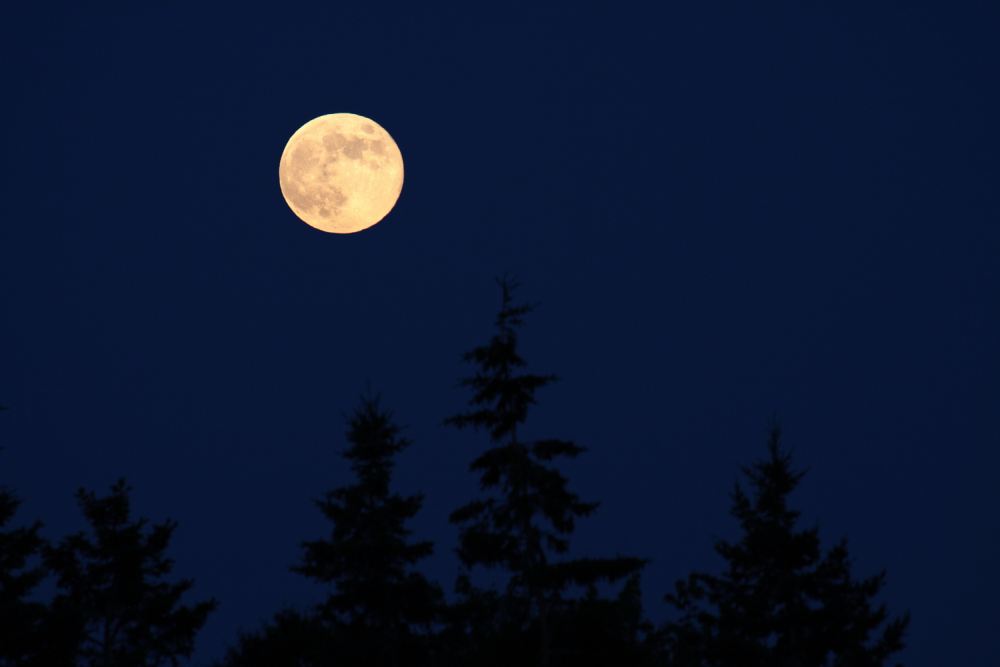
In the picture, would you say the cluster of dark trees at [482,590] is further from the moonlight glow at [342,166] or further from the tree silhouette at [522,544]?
the moonlight glow at [342,166]

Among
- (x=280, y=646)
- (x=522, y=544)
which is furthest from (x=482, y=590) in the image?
(x=280, y=646)

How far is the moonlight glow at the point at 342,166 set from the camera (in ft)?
225

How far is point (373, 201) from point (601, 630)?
45.0 meters

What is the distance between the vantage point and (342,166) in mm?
68812

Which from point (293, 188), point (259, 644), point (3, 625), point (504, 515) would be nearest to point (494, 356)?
point (504, 515)

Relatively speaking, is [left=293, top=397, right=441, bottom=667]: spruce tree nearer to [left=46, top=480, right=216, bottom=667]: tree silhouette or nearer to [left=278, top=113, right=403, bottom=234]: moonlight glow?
[left=46, top=480, right=216, bottom=667]: tree silhouette

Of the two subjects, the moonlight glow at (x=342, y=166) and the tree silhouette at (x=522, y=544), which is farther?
the moonlight glow at (x=342, y=166)

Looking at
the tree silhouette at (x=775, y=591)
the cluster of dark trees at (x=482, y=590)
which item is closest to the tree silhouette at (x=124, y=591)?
the cluster of dark trees at (x=482, y=590)

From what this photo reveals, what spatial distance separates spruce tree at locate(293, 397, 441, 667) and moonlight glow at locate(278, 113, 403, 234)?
1418 inches

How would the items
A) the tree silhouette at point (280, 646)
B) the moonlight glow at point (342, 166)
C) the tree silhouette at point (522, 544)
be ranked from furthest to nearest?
the moonlight glow at point (342, 166), the tree silhouette at point (280, 646), the tree silhouette at point (522, 544)

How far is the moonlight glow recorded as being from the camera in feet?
225

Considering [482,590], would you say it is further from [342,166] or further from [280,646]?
[342,166]

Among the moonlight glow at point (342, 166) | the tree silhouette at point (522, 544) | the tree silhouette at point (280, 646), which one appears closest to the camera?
the tree silhouette at point (522, 544)

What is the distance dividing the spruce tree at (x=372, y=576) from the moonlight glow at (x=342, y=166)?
36012 mm
